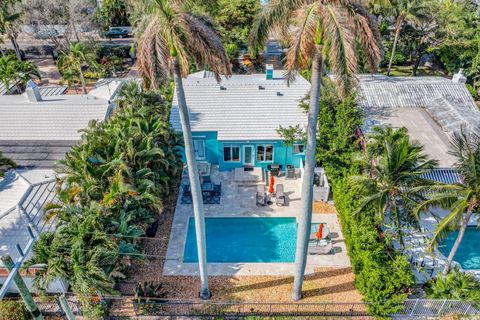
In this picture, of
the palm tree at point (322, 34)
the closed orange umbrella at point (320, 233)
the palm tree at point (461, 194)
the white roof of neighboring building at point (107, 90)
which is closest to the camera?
the palm tree at point (322, 34)

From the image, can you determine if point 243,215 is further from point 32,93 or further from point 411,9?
point 411,9

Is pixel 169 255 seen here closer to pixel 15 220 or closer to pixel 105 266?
pixel 105 266

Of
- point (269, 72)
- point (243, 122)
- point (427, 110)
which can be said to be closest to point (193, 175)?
point (243, 122)

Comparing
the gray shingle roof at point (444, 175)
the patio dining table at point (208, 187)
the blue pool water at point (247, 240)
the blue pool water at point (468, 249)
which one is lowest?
the blue pool water at point (468, 249)

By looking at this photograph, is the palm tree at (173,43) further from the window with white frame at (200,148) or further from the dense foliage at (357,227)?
the window with white frame at (200,148)

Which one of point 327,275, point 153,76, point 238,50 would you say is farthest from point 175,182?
point 238,50

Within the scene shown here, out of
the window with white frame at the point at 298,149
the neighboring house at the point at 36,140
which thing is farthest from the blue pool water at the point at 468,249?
the neighboring house at the point at 36,140

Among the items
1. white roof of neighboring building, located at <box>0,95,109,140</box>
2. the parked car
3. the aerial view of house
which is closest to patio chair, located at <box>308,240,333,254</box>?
the aerial view of house
